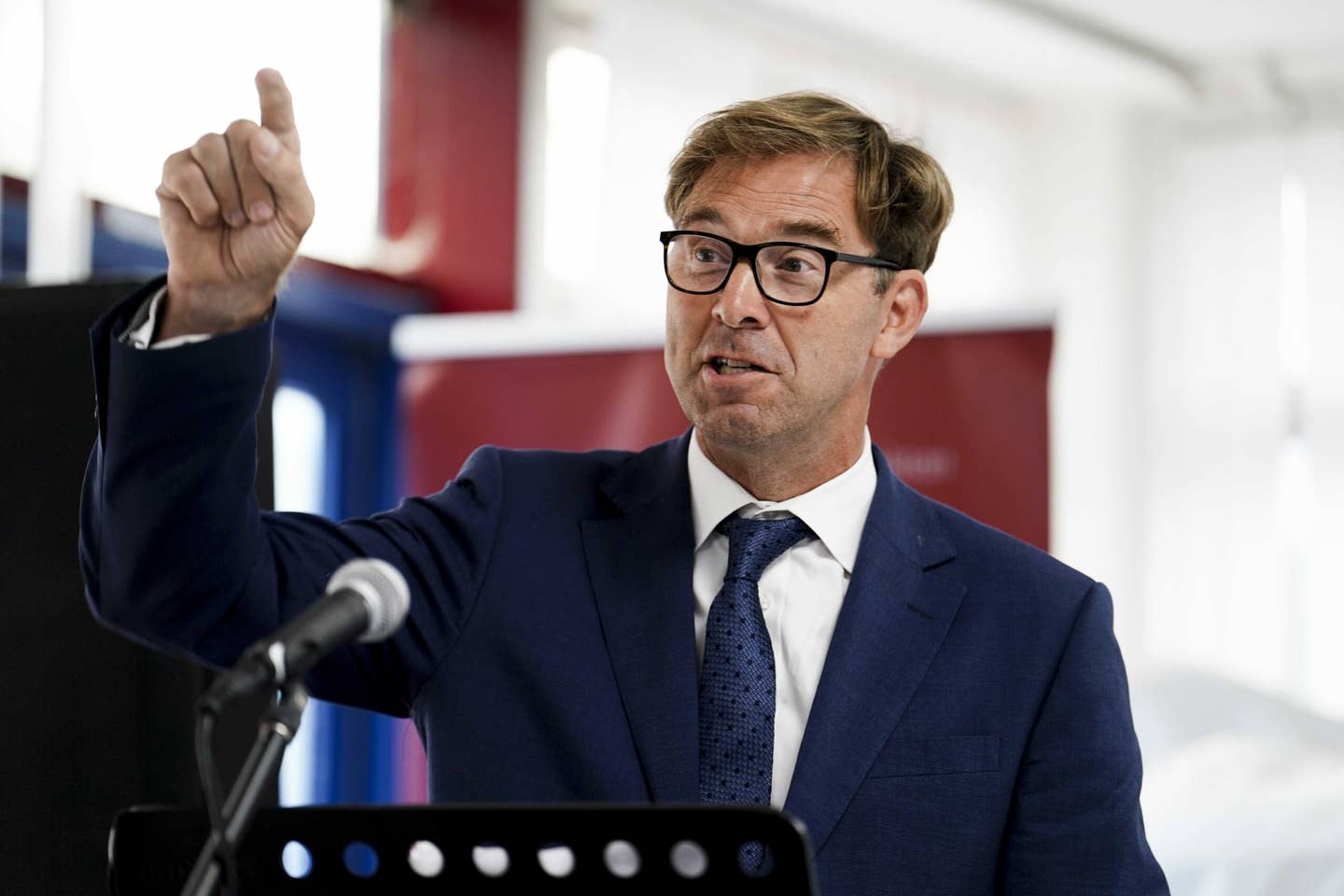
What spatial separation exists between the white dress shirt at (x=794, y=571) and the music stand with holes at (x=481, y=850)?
62cm

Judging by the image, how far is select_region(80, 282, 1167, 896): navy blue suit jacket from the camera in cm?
156

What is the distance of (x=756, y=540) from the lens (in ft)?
5.55

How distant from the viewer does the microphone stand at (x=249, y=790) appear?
93 centimetres

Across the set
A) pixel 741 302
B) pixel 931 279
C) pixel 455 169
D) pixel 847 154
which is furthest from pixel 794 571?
pixel 931 279

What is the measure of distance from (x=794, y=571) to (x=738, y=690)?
0.16 meters

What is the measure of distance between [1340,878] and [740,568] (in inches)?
77.7

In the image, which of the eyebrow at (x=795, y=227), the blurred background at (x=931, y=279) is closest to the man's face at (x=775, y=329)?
the eyebrow at (x=795, y=227)

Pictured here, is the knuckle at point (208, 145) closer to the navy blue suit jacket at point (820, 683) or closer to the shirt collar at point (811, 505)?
the navy blue suit jacket at point (820, 683)

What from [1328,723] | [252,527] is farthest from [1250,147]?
[252,527]

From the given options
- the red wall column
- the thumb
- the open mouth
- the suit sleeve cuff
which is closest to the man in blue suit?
the open mouth

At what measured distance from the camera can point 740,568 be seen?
1668 mm

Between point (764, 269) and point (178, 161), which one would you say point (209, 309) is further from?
point (764, 269)

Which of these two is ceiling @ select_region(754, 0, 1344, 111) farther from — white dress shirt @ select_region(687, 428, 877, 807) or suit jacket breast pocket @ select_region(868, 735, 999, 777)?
suit jacket breast pocket @ select_region(868, 735, 999, 777)

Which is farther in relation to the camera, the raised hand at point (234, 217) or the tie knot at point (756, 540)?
the tie knot at point (756, 540)
